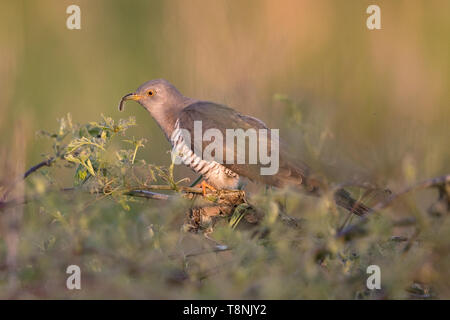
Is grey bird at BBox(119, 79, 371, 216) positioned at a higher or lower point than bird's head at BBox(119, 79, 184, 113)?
lower

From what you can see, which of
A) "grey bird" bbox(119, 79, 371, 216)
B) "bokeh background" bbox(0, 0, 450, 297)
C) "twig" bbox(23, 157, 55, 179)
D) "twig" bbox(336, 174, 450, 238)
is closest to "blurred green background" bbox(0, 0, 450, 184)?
"bokeh background" bbox(0, 0, 450, 297)

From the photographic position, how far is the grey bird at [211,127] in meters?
2.48

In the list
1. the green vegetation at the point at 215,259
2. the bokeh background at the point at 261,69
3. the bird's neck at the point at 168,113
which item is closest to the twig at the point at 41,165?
the bokeh background at the point at 261,69

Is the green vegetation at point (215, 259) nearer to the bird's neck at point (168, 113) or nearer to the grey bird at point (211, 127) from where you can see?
the grey bird at point (211, 127)

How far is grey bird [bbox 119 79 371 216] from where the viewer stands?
2.48 metres

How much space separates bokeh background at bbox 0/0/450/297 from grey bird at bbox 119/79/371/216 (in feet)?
0.54

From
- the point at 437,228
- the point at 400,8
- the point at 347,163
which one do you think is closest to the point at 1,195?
the point at 347,163

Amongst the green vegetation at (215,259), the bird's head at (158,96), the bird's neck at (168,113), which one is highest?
the bird's head at (158,96)

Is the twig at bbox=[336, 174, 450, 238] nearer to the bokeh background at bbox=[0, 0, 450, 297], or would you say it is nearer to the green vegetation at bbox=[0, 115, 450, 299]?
the green vegetation at bbox=[0, 115, 450, 299]

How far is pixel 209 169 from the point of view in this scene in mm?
2797

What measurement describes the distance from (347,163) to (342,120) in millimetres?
541

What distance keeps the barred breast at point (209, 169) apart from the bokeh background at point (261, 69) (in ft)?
1.16

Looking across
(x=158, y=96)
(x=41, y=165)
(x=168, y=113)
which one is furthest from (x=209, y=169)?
(x=41, y=165)

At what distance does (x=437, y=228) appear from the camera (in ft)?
4.21
